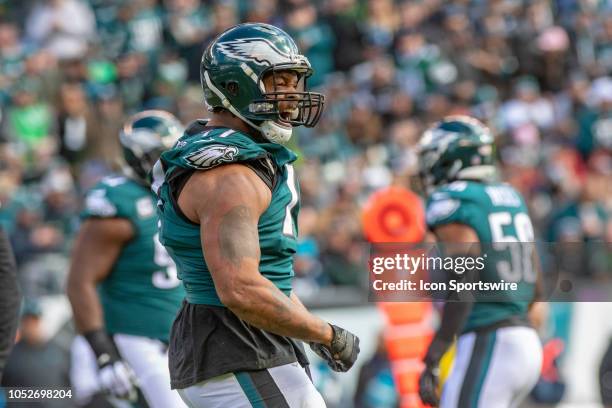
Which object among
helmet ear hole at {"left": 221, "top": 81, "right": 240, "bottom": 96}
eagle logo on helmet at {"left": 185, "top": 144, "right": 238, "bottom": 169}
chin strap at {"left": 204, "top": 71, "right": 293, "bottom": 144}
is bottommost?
eagle logo on helmet at {"left": 185, "top": 144, "right": 238, "bottom": 169}

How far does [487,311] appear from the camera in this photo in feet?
19.0

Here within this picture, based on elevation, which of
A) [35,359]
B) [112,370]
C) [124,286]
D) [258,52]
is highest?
[258,52]

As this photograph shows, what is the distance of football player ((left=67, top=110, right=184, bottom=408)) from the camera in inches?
229

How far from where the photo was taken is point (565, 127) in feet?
Answer: 45.5

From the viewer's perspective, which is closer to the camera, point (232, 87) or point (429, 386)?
point (232, 87)

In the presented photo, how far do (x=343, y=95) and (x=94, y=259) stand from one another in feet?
27.6

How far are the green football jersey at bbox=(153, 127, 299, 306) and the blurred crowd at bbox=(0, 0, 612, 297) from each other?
6.16 m

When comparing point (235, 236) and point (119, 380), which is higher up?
point (235, 236)

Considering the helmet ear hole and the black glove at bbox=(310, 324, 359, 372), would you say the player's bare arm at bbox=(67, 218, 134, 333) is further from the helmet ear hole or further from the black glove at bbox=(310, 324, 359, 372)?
the black glove at bbox=(310, 324, 359, 372)

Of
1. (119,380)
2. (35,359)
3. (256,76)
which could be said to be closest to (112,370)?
(119,380)

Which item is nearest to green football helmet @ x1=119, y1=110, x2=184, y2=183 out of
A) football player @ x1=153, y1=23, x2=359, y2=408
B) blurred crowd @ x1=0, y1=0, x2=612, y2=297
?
football player @ x1=153, y1=23, x2=359, y2=408

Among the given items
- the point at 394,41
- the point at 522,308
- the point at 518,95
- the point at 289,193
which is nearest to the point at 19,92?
the point at 394,41

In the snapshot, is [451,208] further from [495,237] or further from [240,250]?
[240,250]

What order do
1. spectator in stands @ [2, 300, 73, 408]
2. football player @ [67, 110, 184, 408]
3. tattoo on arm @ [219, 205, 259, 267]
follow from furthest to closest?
1. spectator in stands @ [2, 300, 73, 408]
2. football player @ [67, 110, 184, 408]
3. tattoo on arm @ [219, 205, 259, 267]
